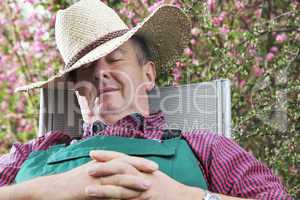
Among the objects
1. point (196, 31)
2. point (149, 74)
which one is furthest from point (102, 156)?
point (196, 31)

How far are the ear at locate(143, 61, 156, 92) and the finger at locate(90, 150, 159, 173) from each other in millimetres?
537

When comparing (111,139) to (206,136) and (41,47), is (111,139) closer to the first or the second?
(206,136)

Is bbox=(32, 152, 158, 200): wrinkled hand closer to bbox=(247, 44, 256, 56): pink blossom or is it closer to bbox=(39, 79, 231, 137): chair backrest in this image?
bbox=(39, 79, 231, 137): chair backrest

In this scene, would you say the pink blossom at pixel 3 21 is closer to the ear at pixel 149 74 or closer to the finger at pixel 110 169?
the ear at pixel 149 74

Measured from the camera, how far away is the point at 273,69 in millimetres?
2812

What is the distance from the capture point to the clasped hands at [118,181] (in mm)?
1692

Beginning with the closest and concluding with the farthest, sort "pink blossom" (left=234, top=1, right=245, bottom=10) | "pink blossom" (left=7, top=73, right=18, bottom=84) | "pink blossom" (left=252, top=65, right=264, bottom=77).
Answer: "pink blossom" (left=252, top=65, right=264, bottom=77), "pink blossom" (left=234, top=1, right=245, bottom=10), "pink blossom" (left=7, top=73, right=18, bottom=84)

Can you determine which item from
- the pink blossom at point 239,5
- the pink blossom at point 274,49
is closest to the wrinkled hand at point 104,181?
the pink blossom at point 239,5

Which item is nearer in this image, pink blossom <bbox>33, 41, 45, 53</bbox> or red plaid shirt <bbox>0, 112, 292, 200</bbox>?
red plaid shirt <bbox>0, 112, 292, 200</bbox>

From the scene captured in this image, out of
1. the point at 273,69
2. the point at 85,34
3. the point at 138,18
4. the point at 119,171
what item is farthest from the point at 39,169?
the point at 138,18

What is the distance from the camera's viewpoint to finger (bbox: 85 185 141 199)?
1.68 metres

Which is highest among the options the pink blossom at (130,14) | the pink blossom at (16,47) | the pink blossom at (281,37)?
the pink blossom at (130,14)

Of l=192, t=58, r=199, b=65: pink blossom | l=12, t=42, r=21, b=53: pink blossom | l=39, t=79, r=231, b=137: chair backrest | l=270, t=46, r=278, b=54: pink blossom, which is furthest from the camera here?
l=12, t=42, r=21, b=53: pink blossom

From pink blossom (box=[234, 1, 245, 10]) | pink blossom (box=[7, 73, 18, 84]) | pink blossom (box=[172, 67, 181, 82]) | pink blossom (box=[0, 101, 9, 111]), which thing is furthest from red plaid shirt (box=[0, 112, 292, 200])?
pink blossom (box=[0, 101, 9, 111])
